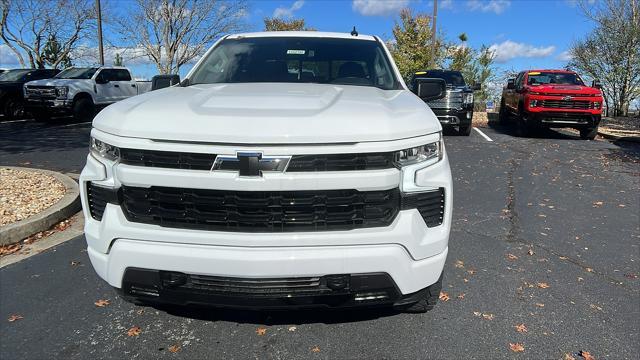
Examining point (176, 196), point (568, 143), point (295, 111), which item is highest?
point (295, 111)

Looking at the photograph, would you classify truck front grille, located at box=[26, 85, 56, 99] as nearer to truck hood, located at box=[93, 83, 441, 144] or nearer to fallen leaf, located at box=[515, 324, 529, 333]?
truck hood, located at box=[93, 83, 441, 144]

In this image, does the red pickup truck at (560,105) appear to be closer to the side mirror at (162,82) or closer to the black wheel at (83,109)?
the side mirror at (162,82)

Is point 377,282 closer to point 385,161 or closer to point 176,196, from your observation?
point 385,161

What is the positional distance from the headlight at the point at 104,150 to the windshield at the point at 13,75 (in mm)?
17251

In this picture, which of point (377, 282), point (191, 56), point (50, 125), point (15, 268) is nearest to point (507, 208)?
point (377, 282)

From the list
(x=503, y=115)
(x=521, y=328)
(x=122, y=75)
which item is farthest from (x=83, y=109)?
(x=521, y=328)

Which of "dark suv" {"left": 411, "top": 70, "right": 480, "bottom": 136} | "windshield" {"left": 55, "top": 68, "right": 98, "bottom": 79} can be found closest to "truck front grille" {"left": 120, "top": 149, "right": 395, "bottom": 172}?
"dark suv" {"left": 411, "top": 70, "right": 480, "bottom": 136}

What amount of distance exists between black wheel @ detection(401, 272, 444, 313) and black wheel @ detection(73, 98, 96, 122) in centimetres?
1494

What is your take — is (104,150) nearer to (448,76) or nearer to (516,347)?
(516,347)

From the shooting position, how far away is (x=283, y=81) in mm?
3742

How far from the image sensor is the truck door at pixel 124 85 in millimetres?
17109

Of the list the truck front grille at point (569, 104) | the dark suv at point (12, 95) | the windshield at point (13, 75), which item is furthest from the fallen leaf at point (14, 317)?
the windshield at point (13, 75)

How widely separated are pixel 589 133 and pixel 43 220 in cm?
1349

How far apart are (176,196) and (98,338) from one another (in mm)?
1257
